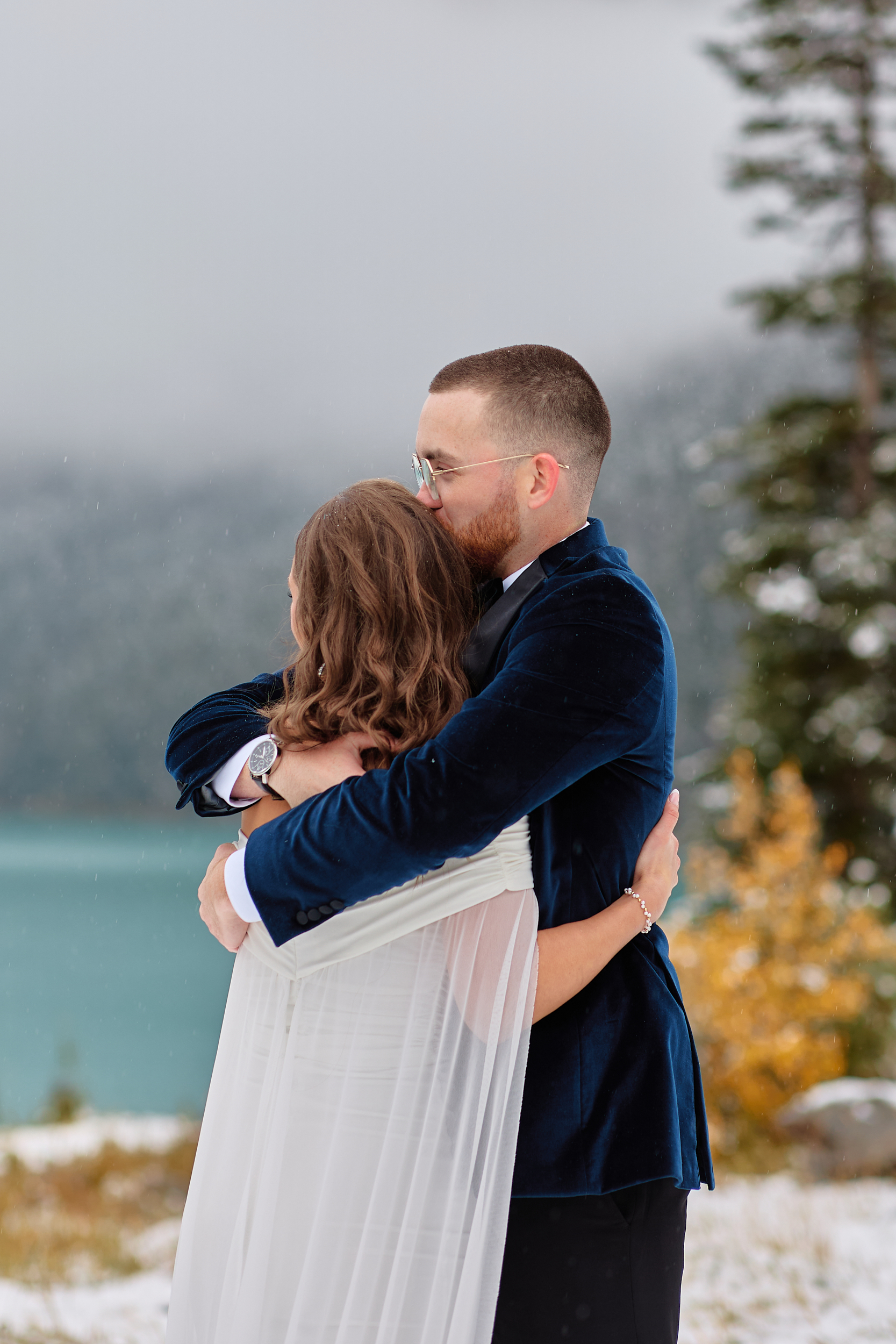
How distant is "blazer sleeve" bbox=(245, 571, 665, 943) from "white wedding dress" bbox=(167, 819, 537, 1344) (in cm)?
9

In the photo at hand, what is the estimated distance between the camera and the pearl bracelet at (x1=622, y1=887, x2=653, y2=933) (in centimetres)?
108

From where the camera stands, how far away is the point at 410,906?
1032 mm

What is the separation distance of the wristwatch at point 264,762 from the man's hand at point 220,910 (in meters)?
0.07

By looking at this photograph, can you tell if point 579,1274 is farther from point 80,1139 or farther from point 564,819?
point 80,1139

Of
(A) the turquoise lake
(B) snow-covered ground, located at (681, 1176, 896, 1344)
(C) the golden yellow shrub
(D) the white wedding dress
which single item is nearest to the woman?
(D) the white wedding dress

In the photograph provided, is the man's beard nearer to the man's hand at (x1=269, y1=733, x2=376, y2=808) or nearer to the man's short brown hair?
the man's short brown hair

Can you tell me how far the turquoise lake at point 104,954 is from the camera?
14711 mm

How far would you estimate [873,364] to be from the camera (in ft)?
21.3

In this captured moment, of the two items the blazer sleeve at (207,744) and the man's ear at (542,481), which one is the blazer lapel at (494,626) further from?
the blazer sleeve at (207,744)

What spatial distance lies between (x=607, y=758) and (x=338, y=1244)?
1.68 feet

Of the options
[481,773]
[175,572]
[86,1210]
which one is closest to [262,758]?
[481,773]

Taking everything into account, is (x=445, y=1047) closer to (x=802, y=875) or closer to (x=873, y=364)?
(x=802, y=875)

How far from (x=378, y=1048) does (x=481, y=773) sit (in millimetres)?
300

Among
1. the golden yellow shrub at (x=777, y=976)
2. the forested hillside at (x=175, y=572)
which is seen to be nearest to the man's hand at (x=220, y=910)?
the golden yellow shrub at (x=777, y=976)
